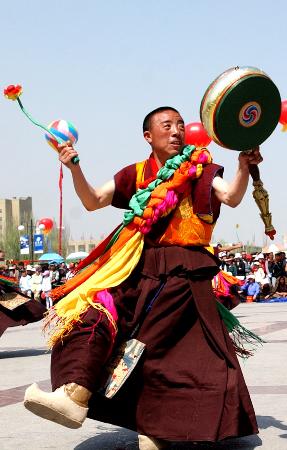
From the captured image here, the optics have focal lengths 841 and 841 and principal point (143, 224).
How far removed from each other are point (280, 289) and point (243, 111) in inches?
732

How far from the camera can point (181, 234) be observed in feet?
13.9

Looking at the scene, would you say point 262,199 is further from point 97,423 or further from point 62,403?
point 97,423

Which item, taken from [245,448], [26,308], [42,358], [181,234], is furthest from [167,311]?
[26,308]

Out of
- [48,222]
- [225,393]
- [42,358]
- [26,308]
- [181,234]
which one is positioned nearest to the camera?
[225,393]

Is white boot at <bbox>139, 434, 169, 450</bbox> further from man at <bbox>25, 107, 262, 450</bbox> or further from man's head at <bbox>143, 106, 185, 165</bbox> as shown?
man's head at <bbox>143, 106, 185, 165</bbox>

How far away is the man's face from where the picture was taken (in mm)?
4414

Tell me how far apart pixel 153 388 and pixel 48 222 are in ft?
111

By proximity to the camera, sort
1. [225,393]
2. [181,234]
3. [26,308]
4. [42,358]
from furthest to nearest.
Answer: [26,308] < [42,358] < [181,234] < [225,393]

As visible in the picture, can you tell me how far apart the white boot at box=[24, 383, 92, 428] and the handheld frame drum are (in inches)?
45.5

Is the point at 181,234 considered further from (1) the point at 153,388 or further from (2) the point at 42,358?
(2) the point at 42,358

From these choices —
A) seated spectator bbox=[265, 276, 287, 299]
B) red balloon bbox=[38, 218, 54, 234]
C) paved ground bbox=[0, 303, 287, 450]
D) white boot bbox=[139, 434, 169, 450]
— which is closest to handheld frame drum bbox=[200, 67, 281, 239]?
white boot bbox=[139, 434, 169, 450]

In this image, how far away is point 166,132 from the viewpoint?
443 cm

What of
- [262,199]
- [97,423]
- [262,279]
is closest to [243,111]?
[262,199]

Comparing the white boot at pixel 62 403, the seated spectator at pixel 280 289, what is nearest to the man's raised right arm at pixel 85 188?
the white boot at pixel 62 403
